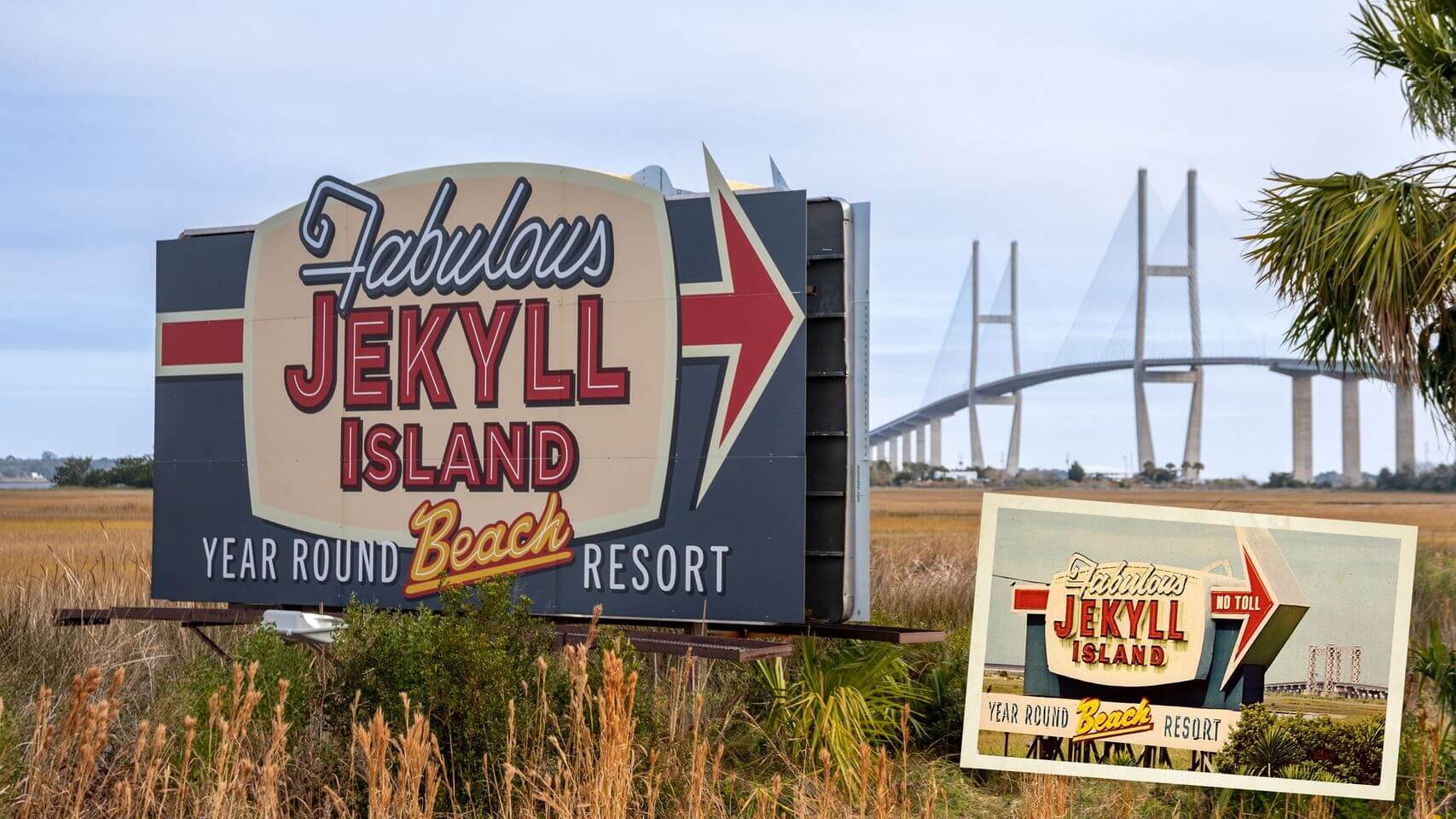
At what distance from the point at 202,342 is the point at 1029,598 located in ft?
28.1

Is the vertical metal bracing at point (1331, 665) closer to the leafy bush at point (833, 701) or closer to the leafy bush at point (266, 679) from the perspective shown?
the leafy bush at point (833, 701)

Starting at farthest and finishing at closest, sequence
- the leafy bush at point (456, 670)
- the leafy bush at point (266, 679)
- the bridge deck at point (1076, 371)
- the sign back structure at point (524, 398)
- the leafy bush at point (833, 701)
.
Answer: the bridge deck at point (1076, 371)
the leafy bush at point (833, 701)
the sign back structure at point (524, 398)
the leafy bush at point (266, 679)
the leafy bush at point (456, 670)

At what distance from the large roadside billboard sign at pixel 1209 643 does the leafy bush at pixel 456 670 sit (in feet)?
11.9

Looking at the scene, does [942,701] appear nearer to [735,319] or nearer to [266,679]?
[735,319]

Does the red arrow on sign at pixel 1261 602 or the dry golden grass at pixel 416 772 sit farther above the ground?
the red arrow on sign at pixel 1261 602

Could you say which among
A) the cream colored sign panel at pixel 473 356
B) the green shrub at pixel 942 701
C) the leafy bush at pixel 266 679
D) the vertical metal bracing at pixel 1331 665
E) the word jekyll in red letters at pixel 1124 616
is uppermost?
the cream colored sign panel at pixel 473 356

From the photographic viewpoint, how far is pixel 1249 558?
4.76 m

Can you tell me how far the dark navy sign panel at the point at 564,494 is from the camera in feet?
30.7

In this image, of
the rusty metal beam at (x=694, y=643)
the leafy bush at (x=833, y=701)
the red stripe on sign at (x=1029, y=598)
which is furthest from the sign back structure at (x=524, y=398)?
the red stripe on sign at (x=1029, y=598)

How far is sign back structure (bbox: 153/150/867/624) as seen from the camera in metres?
9.47

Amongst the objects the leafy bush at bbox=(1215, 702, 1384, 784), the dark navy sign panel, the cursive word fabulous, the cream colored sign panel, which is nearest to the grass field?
the leafy bush at bbox=(1215, 702, 1384, 784)

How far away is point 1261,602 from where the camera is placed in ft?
15.6

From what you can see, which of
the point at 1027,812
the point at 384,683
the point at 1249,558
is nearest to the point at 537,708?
the point at 384,683

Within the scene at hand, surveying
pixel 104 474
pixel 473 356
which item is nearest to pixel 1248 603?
pixel 473 356
